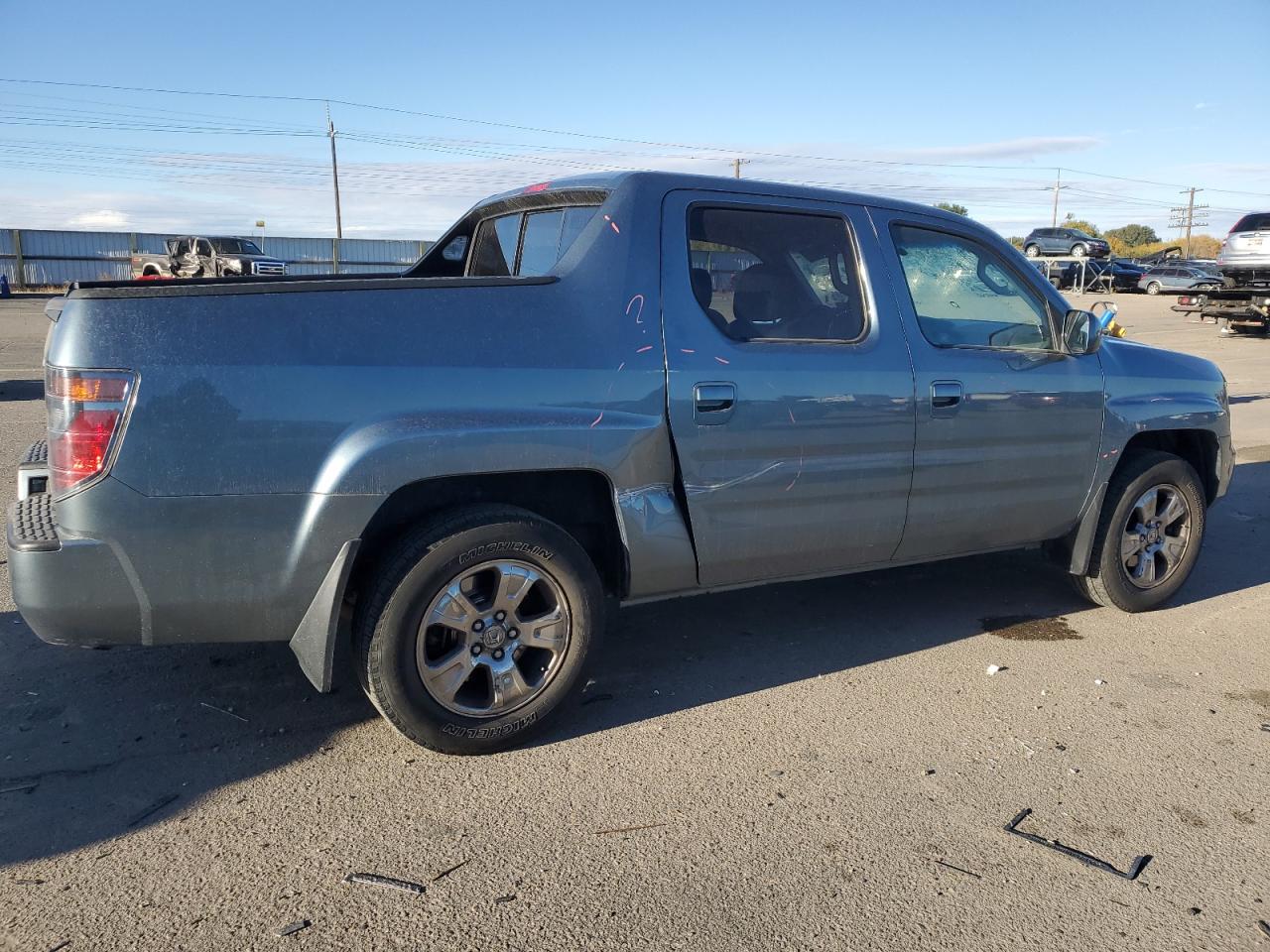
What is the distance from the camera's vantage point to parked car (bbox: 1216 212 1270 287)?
23125 millimetres

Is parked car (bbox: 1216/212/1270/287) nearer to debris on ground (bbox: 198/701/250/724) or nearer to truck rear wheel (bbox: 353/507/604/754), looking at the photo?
truck rear wheel (bbox: 353/507/604/754)

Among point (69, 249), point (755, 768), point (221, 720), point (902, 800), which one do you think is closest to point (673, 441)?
point (755, 768)

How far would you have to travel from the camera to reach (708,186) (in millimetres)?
3898

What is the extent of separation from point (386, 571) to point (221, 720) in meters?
0.99

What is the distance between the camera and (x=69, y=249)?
1559 inches

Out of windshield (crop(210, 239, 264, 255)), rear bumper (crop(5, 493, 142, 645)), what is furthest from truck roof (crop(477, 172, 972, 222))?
windshield (crop(210, 239, 264, 255))

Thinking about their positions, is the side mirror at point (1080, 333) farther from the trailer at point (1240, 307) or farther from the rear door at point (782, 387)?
the trailer at point (1240, 307)

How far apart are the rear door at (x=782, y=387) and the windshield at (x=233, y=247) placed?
33.3 m

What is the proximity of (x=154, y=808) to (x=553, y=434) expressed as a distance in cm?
168

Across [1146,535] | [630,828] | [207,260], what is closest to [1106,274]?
[207,260]

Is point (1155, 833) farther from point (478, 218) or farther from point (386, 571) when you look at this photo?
point (478, 218)

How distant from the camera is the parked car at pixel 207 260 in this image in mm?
33062

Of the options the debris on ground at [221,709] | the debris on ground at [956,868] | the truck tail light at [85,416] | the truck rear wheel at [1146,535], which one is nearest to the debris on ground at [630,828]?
the debris on ground at [956,868]

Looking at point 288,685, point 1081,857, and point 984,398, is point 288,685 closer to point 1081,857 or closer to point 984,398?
point 1081,857
